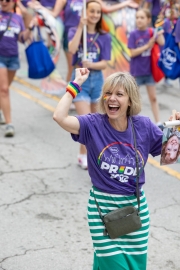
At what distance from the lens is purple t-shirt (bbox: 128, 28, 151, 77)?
8328 mm

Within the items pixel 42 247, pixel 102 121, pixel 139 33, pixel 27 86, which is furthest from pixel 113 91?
pixel 27 86

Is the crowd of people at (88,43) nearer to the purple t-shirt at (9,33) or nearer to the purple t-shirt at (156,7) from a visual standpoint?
the purple t-shirt at (9,33)

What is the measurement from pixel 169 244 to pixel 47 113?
4773 millimetres

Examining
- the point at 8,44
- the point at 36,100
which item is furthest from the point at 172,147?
the point at 36,100

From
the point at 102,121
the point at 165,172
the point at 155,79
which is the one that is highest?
the point at 102,121

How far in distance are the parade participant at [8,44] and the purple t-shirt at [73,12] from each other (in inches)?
67.8

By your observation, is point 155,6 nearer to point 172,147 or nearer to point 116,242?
point 172,147

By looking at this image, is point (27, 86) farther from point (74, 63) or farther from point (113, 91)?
point (113, 91)

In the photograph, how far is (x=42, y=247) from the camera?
15.9 feet

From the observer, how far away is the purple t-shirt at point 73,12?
31.6 feet

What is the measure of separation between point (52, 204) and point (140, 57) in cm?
330

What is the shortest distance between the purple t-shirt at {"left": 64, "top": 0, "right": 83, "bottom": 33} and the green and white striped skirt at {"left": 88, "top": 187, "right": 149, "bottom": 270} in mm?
6384

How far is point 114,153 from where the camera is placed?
142 inches

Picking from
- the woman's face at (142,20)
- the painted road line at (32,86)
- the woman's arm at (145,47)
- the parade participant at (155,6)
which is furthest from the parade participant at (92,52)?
the parade participant at (155,6)
